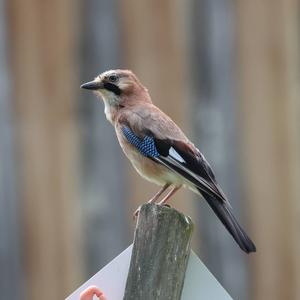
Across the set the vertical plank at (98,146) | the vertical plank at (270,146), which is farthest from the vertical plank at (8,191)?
the vertical plank at (270,146)

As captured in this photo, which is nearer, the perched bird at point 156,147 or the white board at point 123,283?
the white board at point 123,283

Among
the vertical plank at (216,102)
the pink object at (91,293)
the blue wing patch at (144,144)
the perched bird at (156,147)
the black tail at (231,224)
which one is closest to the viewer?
the pink object at (91,293)

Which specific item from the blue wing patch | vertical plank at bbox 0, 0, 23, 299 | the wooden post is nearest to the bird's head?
the blue wing patch

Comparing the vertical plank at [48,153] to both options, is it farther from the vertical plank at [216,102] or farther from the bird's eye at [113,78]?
the bird's eye at [113,78]

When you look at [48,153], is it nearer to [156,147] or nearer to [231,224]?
[156,147]

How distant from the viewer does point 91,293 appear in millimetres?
4328

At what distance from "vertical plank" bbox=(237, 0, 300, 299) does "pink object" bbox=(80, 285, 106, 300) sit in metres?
3.62

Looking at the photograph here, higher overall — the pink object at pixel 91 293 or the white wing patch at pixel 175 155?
the white wing patch at pixel 175 155

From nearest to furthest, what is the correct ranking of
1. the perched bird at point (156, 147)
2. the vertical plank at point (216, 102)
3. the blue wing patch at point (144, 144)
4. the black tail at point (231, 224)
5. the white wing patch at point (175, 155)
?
the black tail at point (231, 224) < the perched bird at point (156, 147) < the white wing patch at point (175, 155) < the blue wing patch at point (144, 144) < the vertical plank at point (216, 102)

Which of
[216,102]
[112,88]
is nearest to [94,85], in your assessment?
[112,88]

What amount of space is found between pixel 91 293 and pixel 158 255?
264 millimetres

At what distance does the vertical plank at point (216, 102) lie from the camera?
787cm

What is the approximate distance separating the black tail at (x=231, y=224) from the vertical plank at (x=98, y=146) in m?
2.38

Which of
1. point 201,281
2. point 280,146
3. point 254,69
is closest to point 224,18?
point 254,69
